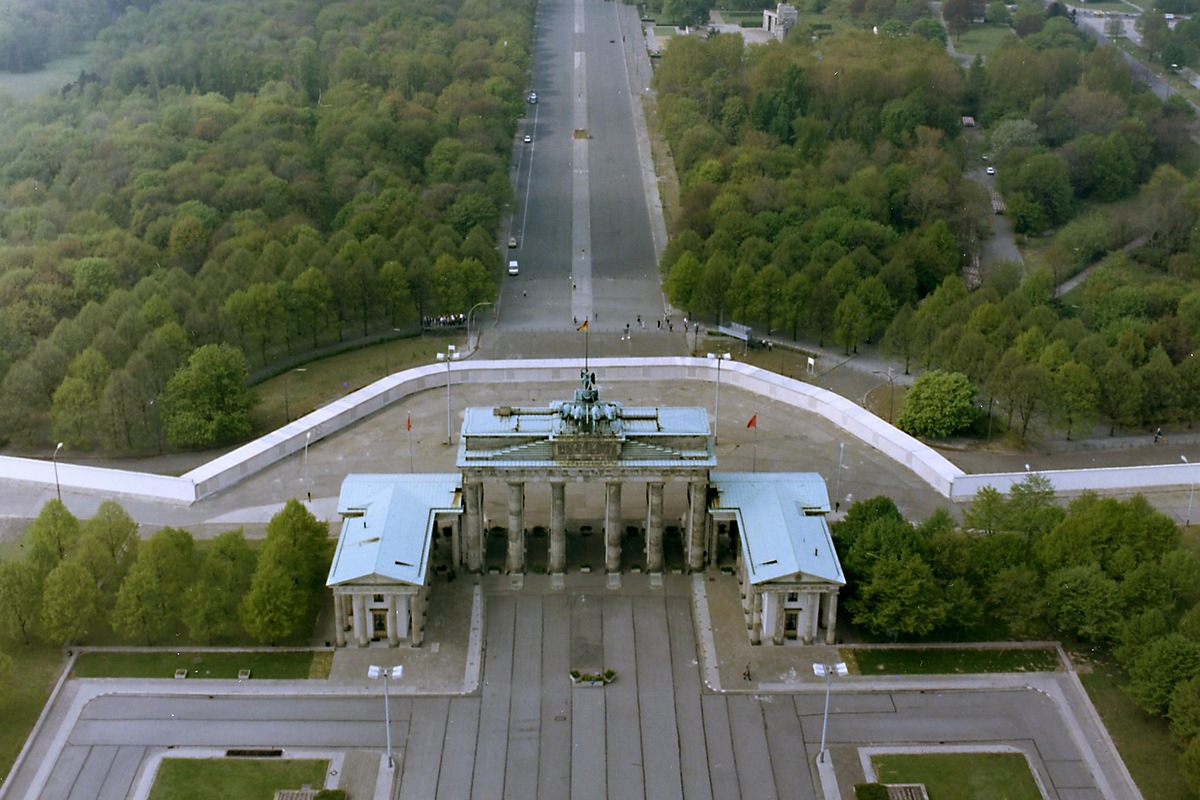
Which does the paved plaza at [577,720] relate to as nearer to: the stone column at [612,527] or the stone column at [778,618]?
the stone column at [778,618]

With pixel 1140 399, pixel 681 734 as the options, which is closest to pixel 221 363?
pixel 681 734

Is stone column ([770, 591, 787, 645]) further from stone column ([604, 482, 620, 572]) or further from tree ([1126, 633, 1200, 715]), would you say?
tree ([1126, 633, 1200, 715])

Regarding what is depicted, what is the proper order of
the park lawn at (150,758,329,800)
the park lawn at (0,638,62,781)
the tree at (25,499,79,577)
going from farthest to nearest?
the tree at (25,499,79,577)
the park lawn at (0,638,62,781)
the park lawn at (150,758,329,800)

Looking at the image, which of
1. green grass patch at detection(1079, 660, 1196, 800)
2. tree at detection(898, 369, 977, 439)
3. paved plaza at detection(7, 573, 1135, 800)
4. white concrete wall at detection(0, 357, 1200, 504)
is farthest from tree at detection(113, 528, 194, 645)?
tree at detection(898, 369, 977, 439)

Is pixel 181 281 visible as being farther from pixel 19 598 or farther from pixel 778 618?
pixel 778 618

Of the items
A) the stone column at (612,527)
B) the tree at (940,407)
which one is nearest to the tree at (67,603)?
the stone column at (612,527)

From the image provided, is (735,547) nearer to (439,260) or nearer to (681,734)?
(681,734)
